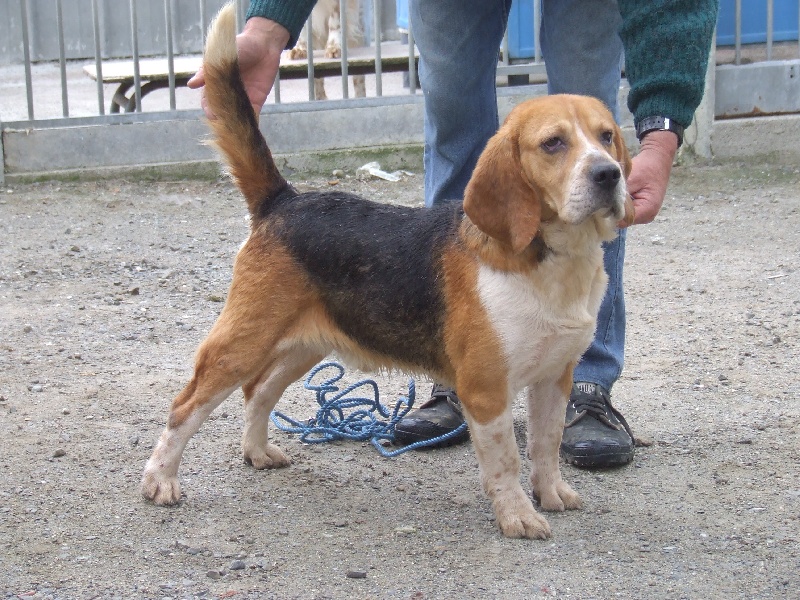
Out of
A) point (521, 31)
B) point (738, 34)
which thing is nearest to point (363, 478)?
point (521, 31)

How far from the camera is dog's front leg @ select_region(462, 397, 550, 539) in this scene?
10.0 feet

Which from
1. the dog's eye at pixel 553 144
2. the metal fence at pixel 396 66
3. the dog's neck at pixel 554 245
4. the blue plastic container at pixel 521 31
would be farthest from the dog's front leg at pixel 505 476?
the blue plastic container at pixel 521 31

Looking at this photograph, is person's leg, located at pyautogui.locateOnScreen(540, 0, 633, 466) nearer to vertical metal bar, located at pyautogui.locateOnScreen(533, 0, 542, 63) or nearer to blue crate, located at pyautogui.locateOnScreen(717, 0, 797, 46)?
vertical metal bar, located at pyautogui.locateOnScreen(533, 0, 542, 63)

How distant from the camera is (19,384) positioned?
4.28 metres

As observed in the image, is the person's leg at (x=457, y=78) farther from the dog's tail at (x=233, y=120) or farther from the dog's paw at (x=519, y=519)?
the dog's paw at (x=519, y=519)

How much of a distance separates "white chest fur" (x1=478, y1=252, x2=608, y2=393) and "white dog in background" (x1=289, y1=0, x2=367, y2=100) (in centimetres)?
583

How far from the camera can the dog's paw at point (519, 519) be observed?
120 inches

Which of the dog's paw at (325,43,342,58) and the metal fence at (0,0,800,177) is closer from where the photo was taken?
the metal fence at (0,0,800,177)

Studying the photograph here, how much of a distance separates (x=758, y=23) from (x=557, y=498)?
6.22m

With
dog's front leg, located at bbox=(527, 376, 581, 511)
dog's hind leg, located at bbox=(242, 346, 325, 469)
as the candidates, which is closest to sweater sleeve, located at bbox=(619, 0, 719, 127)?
dog's front leg, located at bbox=(527, 376, 581, 511)

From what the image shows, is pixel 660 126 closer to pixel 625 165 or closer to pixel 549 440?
pixel 625 165

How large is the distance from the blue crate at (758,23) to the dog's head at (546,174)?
5.87 m

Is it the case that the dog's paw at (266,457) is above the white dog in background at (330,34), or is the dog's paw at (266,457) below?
below

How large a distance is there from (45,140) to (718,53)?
16.9 ft
